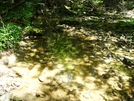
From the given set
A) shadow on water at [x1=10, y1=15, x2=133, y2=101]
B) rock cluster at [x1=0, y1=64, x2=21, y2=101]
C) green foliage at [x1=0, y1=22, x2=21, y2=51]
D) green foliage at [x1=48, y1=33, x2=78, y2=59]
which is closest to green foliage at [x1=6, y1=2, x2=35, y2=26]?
green foliage at [x1=0, y1=22, x2=21, y2=51]

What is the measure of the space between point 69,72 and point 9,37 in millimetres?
2593

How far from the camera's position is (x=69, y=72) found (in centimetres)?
576

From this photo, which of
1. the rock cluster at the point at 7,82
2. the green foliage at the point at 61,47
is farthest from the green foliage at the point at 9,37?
the green foliage at the point at 61,47

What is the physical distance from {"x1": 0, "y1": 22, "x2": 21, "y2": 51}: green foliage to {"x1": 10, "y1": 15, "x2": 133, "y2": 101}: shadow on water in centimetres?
31

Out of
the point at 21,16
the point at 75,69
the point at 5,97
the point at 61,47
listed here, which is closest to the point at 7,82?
the point at 5,97

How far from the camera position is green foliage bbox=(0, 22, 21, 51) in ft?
21.3

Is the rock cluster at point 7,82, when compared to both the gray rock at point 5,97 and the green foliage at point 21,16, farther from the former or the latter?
the green foliage at point 21,16

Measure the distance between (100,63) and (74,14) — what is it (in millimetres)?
6903

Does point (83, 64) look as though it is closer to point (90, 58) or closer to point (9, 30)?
point (90, 58)

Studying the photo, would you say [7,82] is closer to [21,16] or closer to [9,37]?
[9,37]

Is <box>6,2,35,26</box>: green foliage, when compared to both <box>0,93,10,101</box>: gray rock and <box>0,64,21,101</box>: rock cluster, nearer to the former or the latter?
<box>0,64,21,101</box>: rock cluster

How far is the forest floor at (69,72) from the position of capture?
4797 mm

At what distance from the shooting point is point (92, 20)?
1165 centimetres

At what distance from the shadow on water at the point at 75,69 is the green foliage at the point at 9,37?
310mm
